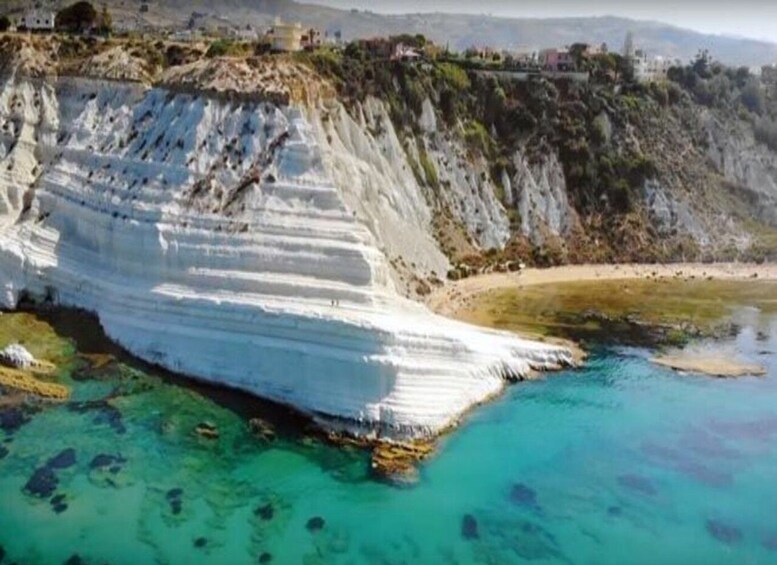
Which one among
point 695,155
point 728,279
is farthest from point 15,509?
point 695,155

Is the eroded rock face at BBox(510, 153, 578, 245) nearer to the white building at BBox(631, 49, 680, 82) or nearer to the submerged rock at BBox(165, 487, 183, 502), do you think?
the white building at BBox(631, 49, 680, 82)

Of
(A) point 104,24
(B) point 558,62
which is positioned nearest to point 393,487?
(B) point 558,62

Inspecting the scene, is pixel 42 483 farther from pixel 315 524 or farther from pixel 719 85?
pixel 719 85

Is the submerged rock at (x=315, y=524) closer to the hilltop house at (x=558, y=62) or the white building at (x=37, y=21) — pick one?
the hilltop house at (x=558, y=62)

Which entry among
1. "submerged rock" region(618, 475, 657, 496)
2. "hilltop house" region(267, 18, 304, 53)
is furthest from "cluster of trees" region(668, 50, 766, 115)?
"submerged rock" region(618, 475, 657, 496)

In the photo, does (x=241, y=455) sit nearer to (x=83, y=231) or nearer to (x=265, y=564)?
(x=265, y=564)
